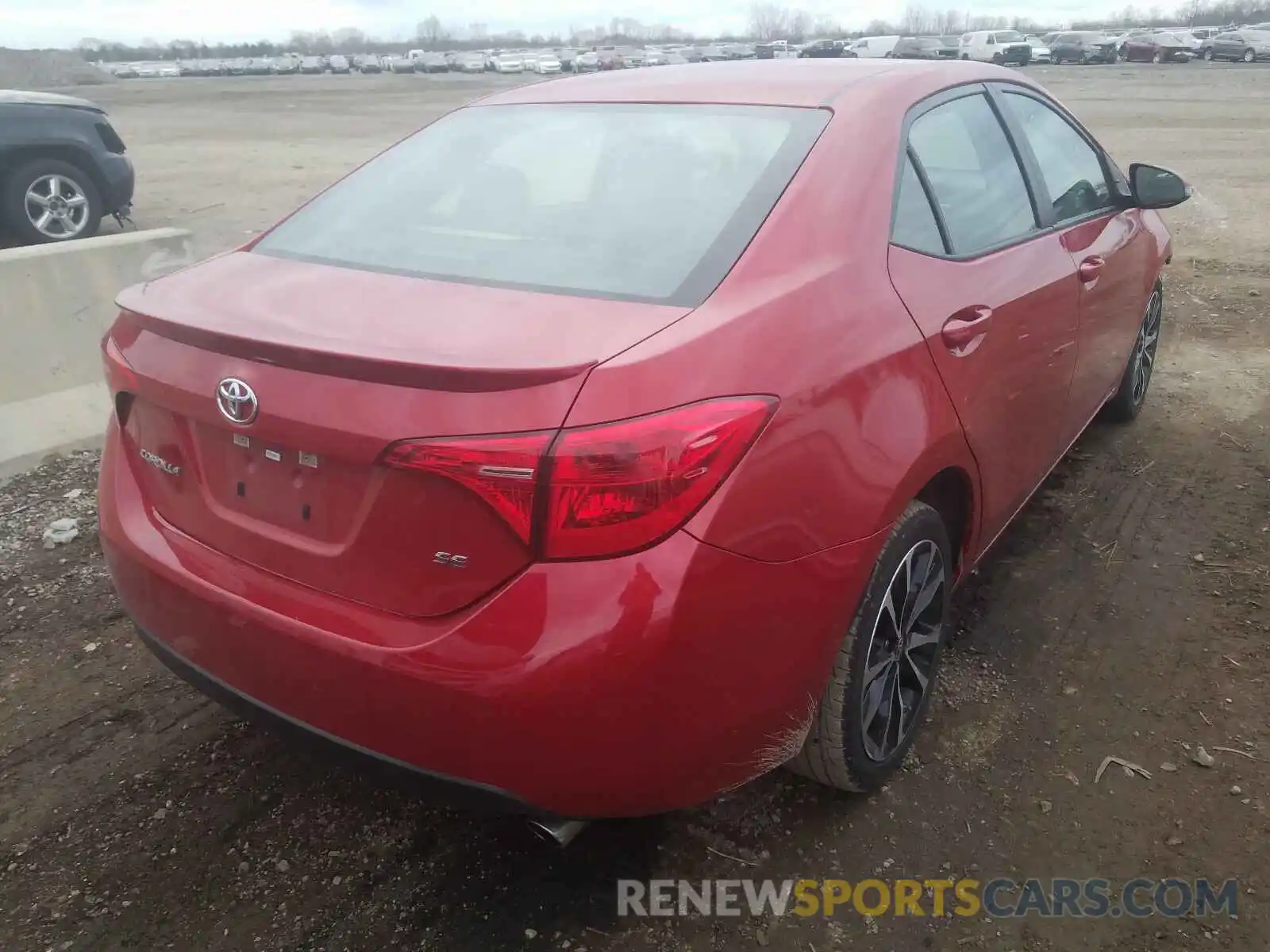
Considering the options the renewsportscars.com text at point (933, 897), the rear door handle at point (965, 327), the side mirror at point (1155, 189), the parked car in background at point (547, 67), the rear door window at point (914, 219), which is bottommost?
the parked car in background at point (547, 67)

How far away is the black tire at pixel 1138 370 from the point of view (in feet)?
15.5

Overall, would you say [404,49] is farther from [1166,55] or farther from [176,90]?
[1166,55]

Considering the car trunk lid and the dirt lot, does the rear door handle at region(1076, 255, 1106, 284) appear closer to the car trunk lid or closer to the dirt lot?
the dirt lot

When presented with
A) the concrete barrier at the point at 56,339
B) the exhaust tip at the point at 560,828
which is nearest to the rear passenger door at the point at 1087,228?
the exhaust tip at the point at 560,828

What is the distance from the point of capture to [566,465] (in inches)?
64.7

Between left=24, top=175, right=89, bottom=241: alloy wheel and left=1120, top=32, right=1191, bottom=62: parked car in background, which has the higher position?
left=24, top=175, right=89, bottom=241: alloy wheel

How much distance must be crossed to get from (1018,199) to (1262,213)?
913 centimetres

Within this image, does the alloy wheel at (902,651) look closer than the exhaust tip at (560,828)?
No

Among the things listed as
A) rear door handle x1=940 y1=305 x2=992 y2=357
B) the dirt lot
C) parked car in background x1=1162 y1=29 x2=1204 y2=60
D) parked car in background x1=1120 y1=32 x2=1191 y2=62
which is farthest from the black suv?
parked car in background x1=1162 y1=29 x2=1204 y2=60

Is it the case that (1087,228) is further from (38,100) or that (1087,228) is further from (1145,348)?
(38,100)

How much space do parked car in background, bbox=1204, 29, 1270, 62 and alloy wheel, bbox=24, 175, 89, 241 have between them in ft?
162

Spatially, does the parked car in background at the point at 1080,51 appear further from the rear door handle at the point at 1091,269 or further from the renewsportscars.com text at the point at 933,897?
the renewsportscars.com text at the point at 933,897

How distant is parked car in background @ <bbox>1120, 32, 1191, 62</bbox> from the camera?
4712cm

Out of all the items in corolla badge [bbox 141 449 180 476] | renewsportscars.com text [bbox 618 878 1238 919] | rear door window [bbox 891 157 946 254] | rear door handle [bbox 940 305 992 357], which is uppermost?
rear door window [bbox 891 157 946 254]
